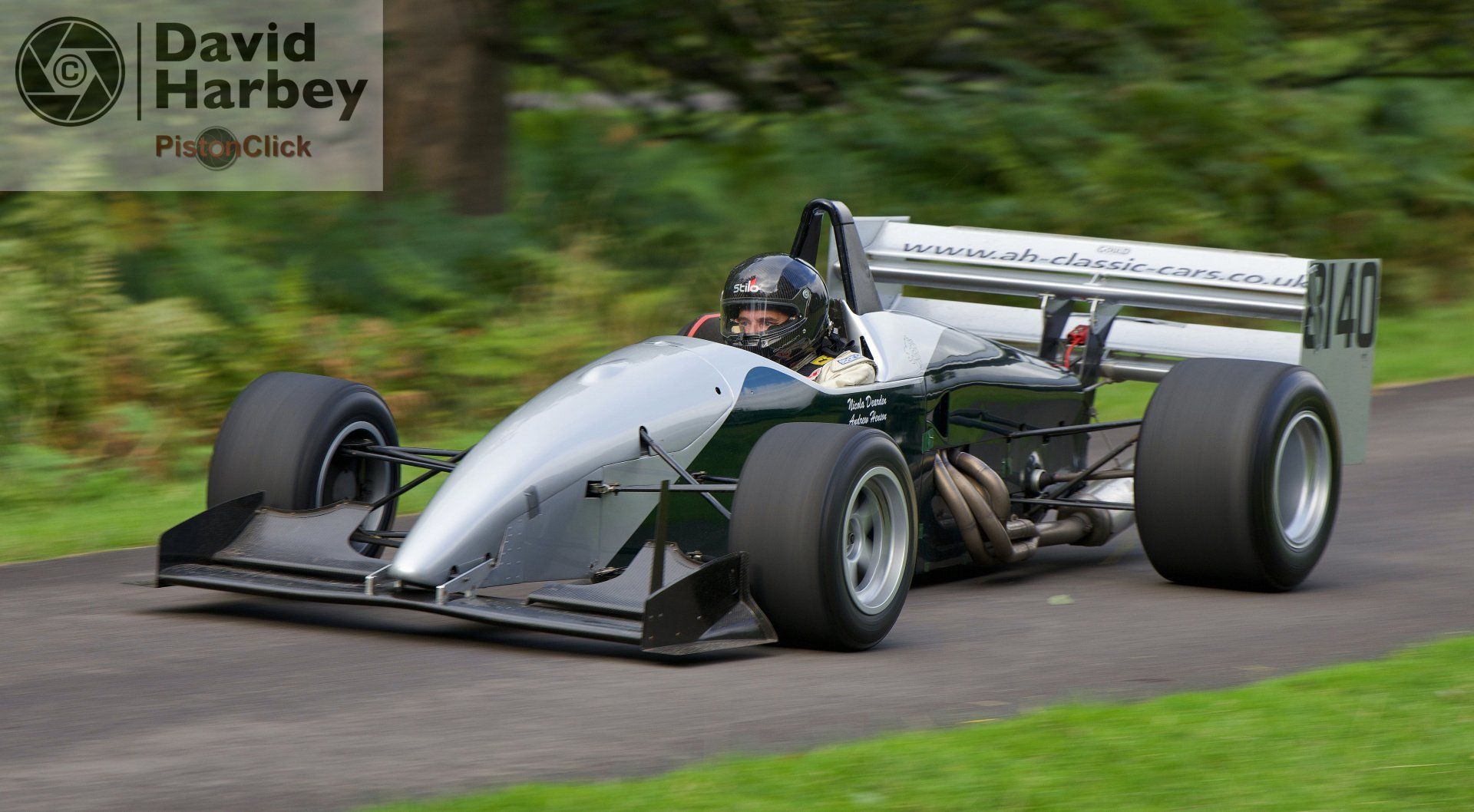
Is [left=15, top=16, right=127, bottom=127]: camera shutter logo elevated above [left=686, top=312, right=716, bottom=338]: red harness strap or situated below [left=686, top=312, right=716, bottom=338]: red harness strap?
above

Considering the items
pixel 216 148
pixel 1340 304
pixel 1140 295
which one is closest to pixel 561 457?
pixel 1140 295

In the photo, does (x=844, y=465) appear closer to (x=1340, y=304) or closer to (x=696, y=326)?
(x=696, y=326)

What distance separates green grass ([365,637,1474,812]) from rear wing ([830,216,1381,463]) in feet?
10.0

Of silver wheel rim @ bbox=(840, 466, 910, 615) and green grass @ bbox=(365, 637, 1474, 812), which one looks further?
silver wheel rim @ bbox=(840, 466, 910, 615)

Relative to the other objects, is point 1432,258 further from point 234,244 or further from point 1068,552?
point 234,244

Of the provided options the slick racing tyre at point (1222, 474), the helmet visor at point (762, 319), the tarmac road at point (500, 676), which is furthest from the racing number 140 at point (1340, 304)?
the helmet visor at point (762, 319)

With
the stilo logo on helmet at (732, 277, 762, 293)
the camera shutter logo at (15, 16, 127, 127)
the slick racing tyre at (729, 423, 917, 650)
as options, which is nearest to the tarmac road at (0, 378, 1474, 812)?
the slick racing tyre at (729, 423, 917, 650)

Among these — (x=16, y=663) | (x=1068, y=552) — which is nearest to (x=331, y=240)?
(x=1068, y=552)

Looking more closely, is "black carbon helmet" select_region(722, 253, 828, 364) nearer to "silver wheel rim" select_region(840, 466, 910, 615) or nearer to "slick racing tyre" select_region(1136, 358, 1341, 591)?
"silver wheel rim" select_region(840, 466, 910, 615)

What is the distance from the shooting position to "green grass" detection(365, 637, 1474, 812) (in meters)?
4.38

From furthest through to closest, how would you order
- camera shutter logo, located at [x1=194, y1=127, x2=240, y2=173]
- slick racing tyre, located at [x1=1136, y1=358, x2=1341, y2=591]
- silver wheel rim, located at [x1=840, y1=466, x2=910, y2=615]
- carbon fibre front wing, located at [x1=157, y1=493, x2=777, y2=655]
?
camera shutter logo, located at [x1=194, y1=127, x2=240, y2=173], slick racing tyre, located at [x1=1136, y1=358, x2=1341, y2=591], silver wheel rim, located at [x1=840, y1=466, x2=910, y2=615], carbon fibre front wing, located at [x1=157, y1=493, x2=777, y2=655]

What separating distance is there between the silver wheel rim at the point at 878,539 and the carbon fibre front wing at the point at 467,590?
0.60m

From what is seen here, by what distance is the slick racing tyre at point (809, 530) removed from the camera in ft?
19.5

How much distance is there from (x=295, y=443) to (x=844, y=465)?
2.26 meters
